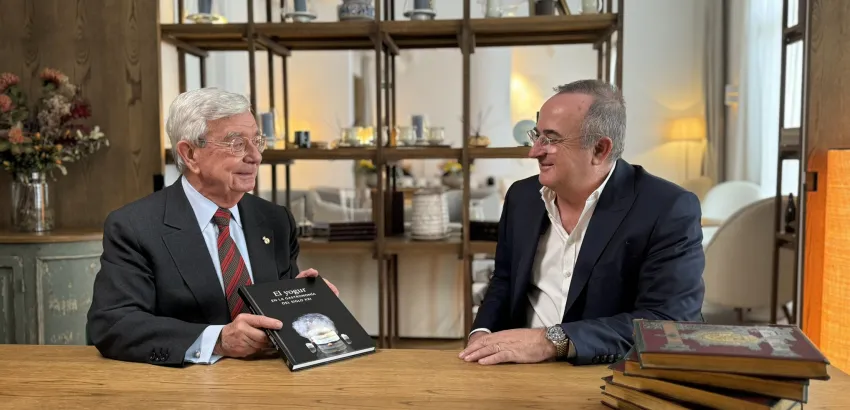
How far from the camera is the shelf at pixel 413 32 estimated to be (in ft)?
11.7

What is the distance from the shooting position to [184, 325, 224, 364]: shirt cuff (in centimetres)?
153

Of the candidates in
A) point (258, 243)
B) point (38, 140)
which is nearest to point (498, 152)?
point (258, 243)

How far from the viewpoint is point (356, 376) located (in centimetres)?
143

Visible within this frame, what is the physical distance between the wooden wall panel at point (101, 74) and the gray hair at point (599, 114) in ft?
8.57

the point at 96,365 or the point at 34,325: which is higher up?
the point at 96,365

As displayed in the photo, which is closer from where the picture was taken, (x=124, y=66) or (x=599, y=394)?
(x=599, y=394)

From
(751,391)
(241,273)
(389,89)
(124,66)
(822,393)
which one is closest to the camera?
(751,391)

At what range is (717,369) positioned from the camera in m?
1.10

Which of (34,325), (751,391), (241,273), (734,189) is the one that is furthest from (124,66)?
(734,189)

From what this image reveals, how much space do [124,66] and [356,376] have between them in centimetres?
293

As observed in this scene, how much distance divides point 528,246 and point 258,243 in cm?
76

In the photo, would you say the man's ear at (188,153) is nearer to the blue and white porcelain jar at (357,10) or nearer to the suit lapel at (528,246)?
the suit lapel at (528,246)

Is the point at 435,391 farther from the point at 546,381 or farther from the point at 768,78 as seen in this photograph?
the point at 768,78

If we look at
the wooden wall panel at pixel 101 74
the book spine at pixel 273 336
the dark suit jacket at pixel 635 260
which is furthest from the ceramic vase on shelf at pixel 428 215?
the book spine at pixel 273 336
